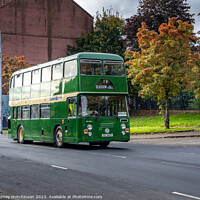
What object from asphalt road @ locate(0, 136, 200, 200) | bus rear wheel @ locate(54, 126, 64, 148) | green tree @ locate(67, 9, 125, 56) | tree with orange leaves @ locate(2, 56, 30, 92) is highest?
green tree @ locate(67, 9, 125, 56)

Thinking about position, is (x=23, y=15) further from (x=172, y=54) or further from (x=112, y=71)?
(x=112, y=71)

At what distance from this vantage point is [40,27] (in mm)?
63000

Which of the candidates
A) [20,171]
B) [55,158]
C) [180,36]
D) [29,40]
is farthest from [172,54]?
[29,40]

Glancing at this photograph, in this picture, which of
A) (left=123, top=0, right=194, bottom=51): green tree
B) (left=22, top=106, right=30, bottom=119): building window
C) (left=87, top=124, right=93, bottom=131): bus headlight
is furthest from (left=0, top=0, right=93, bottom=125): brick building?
(left=87, top=124, right=93, bottom=131): bus headlight

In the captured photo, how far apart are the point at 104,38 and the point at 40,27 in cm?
1134

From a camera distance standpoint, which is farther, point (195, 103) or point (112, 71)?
point (195, 103)

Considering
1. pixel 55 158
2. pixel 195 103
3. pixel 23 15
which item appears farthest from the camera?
pixel 23 15

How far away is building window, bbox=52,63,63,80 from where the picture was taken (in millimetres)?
21641

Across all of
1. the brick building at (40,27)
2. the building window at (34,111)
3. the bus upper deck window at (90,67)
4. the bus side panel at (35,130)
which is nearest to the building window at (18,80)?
the building window at (34,111)

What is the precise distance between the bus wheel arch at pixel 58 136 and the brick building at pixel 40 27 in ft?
125

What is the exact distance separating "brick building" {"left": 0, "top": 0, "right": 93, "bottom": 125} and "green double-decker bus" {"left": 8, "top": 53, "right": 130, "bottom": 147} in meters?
37.9

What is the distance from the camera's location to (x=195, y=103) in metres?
44.8

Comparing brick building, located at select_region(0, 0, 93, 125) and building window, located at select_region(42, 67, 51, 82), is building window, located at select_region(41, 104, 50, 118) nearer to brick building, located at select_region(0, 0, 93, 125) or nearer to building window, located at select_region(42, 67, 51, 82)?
building window, located at select_region(42, 67, 51, 82)

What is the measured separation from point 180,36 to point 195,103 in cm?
1419
